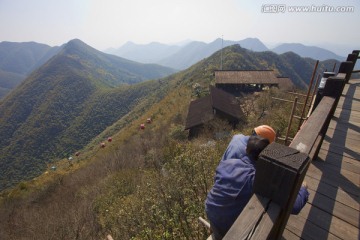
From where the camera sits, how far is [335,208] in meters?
3.23

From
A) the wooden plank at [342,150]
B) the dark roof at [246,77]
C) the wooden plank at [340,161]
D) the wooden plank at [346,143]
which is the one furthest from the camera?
the dark roof at [246,77]

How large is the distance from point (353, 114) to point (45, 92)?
165170mm

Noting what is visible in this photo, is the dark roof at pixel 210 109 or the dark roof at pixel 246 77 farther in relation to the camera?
the dark roof at pixel 246 77

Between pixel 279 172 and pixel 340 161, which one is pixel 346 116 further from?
pixel 279 172

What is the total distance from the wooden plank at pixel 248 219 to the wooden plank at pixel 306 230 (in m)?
1.66

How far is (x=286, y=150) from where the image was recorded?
163 cm

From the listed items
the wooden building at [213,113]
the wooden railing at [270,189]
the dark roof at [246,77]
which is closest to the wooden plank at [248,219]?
the wooden railing at [270,189]

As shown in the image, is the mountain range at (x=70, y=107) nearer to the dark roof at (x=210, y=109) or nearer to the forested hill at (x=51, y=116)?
the forested hill at (x=51, y=116)

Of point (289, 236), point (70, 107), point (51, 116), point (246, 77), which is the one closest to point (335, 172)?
point (289, 236)

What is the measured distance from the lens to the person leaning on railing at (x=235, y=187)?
2.39m

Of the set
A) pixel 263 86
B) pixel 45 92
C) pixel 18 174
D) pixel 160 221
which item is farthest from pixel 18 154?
pixel 160 221

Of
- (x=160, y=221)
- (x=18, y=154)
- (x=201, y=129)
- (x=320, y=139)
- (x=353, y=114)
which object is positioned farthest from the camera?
(x=18, y=154)

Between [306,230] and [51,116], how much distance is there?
138202 mm

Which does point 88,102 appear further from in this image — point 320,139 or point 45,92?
point 320,139
